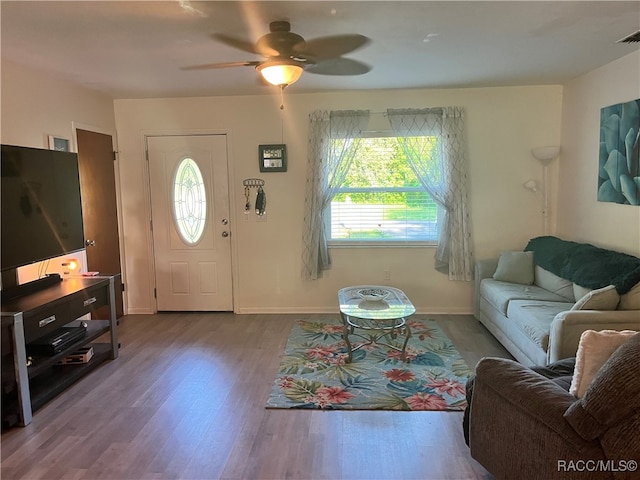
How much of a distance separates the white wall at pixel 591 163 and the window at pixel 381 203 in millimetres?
1366

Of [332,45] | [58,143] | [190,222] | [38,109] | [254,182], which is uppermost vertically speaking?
[332,45]

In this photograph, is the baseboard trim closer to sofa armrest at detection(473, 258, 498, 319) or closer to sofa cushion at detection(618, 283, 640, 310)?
sofa armrest at detection(473, 258, 498, 319)

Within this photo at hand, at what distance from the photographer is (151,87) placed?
14.1 feet

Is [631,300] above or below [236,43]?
below

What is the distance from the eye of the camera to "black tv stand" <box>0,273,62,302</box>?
3.03m

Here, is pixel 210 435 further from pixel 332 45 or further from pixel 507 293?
pixel 507 293

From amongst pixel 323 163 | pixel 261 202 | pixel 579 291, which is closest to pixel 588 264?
pixel 579 291

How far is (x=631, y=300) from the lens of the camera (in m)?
2.90

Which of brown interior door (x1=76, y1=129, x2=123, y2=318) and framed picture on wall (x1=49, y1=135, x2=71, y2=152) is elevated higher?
framed picture on wall (x1=49, y1=135, x2=71, y2=152)

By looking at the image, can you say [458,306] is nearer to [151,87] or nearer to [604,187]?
[604,187]

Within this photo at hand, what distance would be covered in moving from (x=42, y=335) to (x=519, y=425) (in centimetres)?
294

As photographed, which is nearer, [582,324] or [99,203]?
[582,324]

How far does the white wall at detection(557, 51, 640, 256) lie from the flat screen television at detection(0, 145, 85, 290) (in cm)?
446

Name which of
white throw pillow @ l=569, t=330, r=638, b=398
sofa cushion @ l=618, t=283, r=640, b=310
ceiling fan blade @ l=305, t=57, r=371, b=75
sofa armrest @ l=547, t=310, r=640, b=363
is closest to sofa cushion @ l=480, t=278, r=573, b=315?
sofa cushion @ l=618, t=283, r=640, b=310
